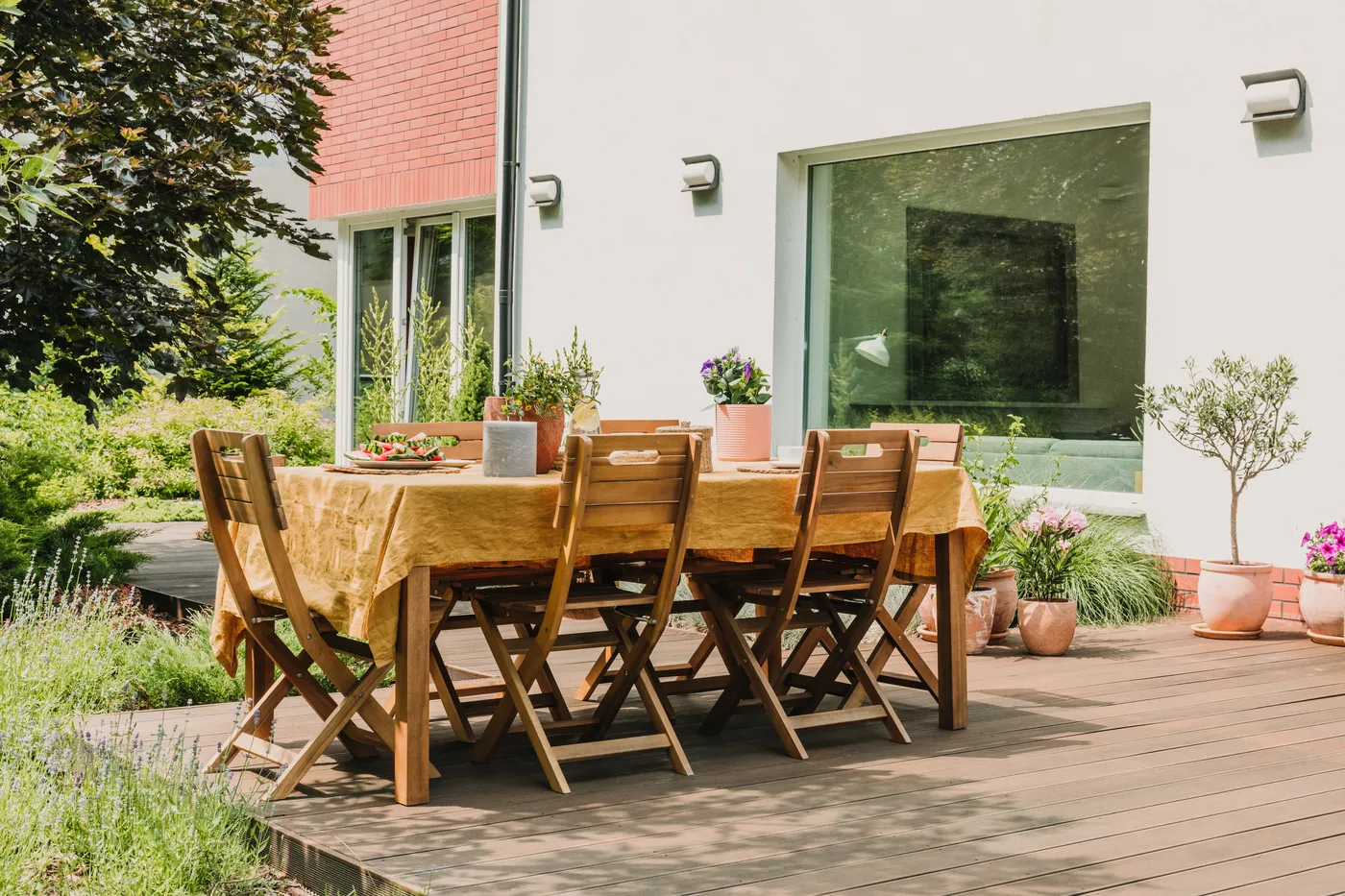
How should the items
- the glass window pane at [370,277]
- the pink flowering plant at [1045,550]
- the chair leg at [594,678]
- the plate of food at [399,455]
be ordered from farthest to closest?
the glass window pane at [370,277]
the pink flowering plant at [1045,550]
the chair leg at [594,678]
the plate of food at [399,455]

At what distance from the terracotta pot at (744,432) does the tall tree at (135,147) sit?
9.24 feet

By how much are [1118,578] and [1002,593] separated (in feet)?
2.53

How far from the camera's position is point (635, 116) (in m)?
9.55

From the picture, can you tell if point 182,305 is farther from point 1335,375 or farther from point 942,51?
point 1335,375

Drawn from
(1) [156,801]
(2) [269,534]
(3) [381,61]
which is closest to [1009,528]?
(2) [269,534]

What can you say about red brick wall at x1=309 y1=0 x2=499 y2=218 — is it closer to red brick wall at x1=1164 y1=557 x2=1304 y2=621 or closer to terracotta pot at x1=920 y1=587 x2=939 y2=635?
terracotta pot at x1=920 y1=587 x2=939 y2=635

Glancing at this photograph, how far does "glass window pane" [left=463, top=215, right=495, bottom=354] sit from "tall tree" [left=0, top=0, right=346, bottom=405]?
3674 millimetres

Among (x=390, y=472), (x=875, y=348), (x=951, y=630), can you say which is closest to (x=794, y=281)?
(x=875, y=348)

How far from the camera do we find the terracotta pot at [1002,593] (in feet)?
21.2

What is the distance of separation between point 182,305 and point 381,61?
16.2 ft

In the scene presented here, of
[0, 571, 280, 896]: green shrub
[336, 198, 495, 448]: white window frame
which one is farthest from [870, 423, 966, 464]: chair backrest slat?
[336, 198, 495, 448]: white window frame

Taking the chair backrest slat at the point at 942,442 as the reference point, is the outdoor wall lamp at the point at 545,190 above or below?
above

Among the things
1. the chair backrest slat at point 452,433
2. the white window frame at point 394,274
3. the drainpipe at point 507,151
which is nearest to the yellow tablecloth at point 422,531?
the chair backrest slat at point 452,433

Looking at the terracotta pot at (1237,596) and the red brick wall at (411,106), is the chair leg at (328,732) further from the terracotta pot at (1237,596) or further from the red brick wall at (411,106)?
the red brick wall at (411,106)
